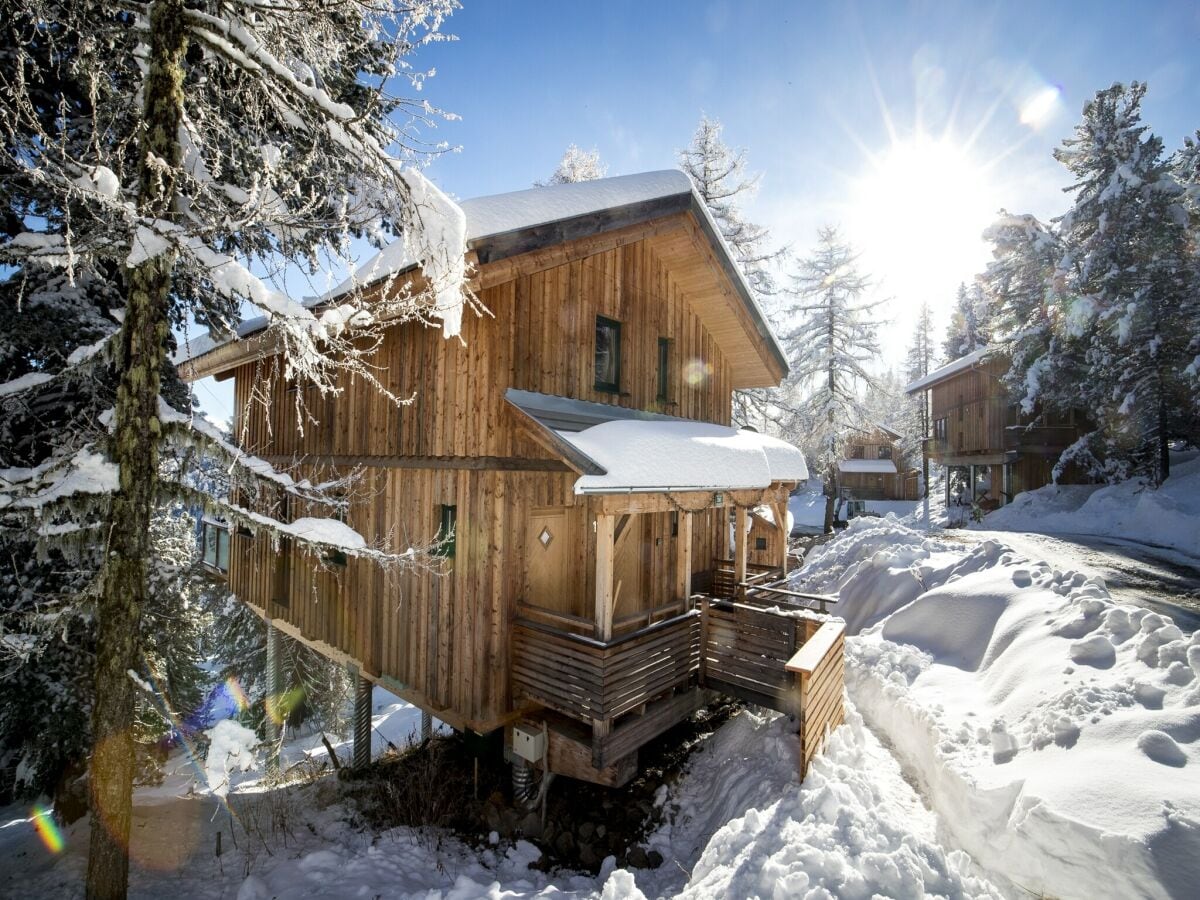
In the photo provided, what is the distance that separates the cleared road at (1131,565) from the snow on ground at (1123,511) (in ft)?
3.22

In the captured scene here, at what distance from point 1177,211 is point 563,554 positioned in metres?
23.7

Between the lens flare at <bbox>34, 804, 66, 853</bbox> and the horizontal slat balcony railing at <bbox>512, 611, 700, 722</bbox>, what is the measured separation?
21.2ft

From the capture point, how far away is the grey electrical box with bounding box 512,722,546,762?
7.00 metres

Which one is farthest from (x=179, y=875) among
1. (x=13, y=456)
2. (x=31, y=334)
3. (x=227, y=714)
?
(x=227, y=714)

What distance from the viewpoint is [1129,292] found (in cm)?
1820

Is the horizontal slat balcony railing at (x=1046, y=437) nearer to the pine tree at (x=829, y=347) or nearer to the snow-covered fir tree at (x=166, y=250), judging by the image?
the pine tree at (x=829, y=347)

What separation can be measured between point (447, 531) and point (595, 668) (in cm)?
285

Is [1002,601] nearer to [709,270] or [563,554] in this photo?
[563,554]

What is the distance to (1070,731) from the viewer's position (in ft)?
17.0

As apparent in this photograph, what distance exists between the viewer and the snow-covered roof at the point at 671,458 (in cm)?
644

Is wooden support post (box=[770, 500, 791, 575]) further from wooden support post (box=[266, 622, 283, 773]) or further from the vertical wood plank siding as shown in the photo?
wooden support post (box=[266, 622, 283, 773])

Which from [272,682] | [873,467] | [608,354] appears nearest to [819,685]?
[608,354]

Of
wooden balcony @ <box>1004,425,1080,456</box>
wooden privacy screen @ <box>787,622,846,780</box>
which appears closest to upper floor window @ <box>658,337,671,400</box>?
wooden privacy screen @ <box>787,622,846,780</box>

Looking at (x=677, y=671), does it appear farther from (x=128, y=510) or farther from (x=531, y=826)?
(x=128, y=510)
